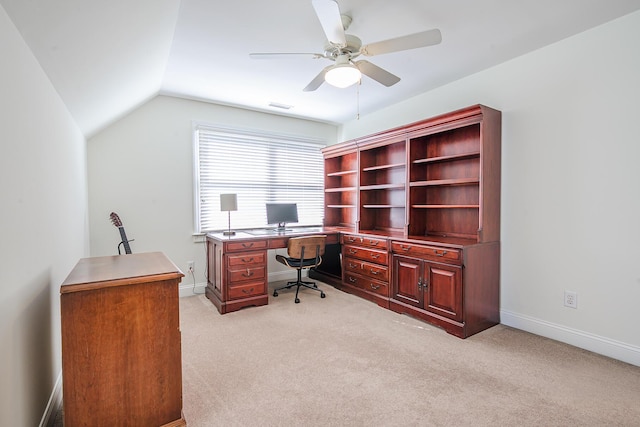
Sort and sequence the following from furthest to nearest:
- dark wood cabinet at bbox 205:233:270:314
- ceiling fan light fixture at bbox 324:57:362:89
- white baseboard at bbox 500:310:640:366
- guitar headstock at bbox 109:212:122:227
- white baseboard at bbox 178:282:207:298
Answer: white baseboard at bbox 178:282:207:298
dark wood cabinet at bbox 205:233:270:314
guitar headstock at bbox 109:212:122:227
white baseboard at bbox 500:310:640:366
ceiling fan light fixture at bbox 324:57:362:89

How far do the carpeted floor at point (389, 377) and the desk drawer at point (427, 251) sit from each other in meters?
0.69

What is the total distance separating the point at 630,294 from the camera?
7.82 ft

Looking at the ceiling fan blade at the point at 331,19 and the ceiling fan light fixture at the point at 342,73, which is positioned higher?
the ceiling fan blade at the point at 331,19

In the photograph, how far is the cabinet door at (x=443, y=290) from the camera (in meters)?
2.85

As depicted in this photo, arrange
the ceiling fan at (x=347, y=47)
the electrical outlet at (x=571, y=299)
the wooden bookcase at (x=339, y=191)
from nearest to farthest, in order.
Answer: the ceiling fan at (x=347, y=47) → the electrical outlet at (x=571, y=299) → the wooden bookcase at (x=339, y=191)

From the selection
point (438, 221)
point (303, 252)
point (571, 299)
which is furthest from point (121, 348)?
point (571, 299)

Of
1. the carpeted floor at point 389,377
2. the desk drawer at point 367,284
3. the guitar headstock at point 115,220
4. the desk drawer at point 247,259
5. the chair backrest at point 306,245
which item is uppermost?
the guitar headstock at point 115,220

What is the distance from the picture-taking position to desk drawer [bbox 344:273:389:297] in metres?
3.63

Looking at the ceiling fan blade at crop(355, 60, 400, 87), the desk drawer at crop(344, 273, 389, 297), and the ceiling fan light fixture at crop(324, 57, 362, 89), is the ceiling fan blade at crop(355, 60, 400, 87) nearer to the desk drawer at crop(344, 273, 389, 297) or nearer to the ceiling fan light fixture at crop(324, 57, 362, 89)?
the ceiling fan light fixture at crop(324, 57, 362, 89)

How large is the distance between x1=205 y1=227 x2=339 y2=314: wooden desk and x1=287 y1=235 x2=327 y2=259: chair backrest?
0.63 ft

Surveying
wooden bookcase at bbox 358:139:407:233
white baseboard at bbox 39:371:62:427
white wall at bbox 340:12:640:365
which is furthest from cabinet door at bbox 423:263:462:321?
white baseboard at bbox 39:371:62:427

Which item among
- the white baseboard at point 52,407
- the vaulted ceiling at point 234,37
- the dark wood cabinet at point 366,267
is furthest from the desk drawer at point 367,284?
the white baseboard at point 52,407

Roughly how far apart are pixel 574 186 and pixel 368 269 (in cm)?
217

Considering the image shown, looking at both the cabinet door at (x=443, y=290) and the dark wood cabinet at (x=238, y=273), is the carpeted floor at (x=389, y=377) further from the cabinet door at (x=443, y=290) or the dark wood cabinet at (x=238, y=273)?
the dark wood cabinet at (x=238, y=273)
